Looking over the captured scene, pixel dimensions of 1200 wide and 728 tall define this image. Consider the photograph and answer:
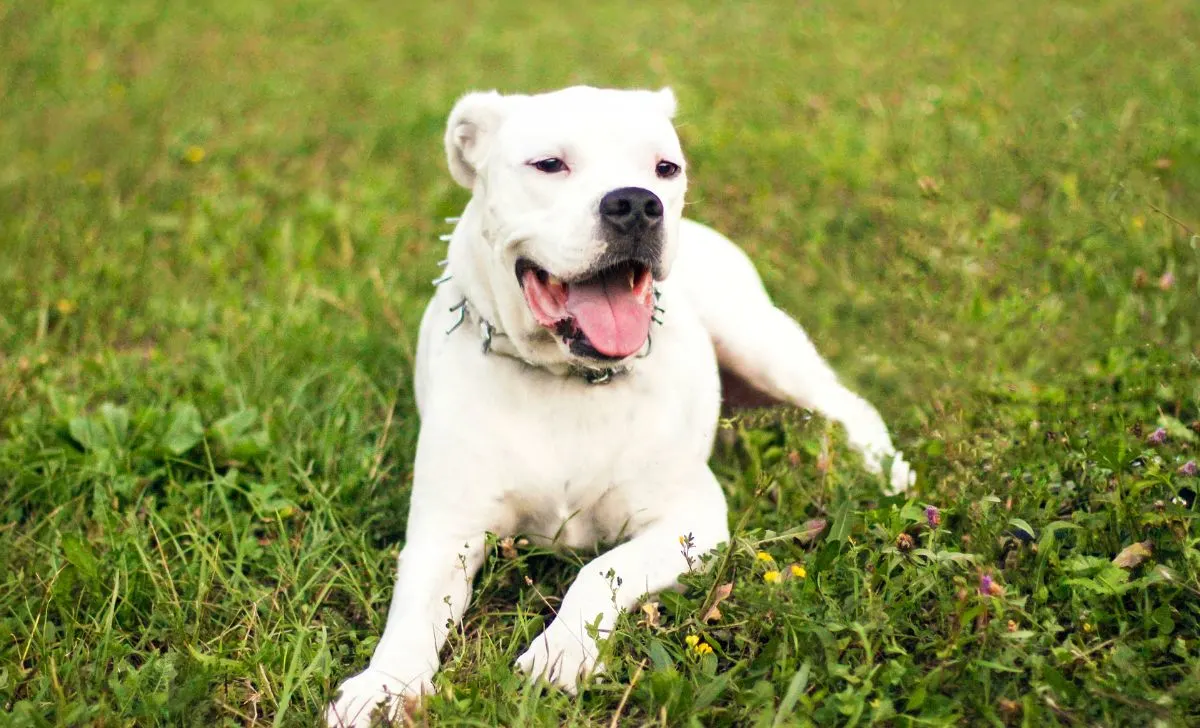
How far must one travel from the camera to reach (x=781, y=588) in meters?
2.54

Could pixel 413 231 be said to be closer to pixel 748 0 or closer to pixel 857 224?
pixel 857 224

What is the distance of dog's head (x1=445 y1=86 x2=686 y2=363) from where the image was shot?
271 centimetres

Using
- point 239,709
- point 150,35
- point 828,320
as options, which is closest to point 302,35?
point 150,35

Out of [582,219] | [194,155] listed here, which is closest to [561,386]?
[582,219]

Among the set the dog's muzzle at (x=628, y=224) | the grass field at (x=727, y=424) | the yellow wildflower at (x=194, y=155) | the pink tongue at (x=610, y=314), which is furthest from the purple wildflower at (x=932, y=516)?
the yellow wildflower at (x=194, y=155)

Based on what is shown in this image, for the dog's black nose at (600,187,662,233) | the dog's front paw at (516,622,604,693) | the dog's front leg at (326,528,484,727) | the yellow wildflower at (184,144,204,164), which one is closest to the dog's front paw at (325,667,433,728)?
the dog's front leg at (326,528,484,727)

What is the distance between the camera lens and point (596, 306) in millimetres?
2811

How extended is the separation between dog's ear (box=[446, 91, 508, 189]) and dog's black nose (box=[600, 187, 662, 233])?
0.52 metres

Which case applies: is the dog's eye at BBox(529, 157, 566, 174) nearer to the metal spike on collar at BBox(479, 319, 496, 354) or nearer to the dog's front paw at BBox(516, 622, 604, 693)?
the metal spike on collar at BBox(479, 319, 496, 354)

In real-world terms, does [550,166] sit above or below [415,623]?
above

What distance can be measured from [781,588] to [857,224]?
3.10 meters

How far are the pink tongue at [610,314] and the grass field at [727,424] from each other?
47 cm

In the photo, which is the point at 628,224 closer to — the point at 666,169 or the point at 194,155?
the point at 666,169

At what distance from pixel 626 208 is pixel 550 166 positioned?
0.28m
